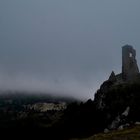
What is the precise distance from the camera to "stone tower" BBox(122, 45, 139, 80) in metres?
174

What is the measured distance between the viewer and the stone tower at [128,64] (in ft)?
573

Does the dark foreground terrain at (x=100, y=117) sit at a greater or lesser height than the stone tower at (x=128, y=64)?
lesser

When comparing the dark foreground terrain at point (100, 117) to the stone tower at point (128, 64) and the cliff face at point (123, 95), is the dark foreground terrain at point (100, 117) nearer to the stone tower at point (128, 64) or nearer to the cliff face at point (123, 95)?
the cliff face at point (123, 95)

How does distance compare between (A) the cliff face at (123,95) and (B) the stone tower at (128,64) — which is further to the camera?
(B) the stone tower at (128,64)

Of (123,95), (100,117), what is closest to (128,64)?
(123,95)

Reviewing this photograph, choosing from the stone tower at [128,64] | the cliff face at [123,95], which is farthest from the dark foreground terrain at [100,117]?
the stone tower at [128,64]

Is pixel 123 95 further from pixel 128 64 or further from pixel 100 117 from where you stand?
pixel 128 64

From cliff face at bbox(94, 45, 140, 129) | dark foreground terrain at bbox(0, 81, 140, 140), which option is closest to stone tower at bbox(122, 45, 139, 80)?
cliff face at bbox(94, 45, 140, 129)

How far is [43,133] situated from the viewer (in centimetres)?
15338

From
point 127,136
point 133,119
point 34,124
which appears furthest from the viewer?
point 34,124

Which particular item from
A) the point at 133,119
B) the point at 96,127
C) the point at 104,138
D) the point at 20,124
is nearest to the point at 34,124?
the point at 20,124

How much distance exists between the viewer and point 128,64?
176 meters

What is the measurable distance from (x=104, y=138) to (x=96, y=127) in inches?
1355

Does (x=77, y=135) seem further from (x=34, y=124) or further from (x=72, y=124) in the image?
(x=34, y=124)
